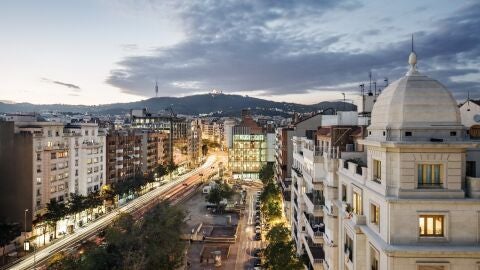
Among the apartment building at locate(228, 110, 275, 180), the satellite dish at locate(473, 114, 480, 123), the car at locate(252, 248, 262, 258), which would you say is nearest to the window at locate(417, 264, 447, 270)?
the satellite dish at locate(473, 114, 480, 123)

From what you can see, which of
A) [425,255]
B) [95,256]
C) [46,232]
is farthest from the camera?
[46,232]

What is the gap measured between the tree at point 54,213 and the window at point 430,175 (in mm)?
70116

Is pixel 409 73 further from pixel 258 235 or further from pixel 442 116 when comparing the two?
pixel 258 235

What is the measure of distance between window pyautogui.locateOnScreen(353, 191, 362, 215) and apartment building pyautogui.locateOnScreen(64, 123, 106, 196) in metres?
77.2

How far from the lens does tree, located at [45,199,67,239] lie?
75062 mm

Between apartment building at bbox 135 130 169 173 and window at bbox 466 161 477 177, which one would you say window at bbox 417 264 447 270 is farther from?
apartment building at bbox 135 130 169 173

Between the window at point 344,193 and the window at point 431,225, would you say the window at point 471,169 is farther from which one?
the window at point 344,193

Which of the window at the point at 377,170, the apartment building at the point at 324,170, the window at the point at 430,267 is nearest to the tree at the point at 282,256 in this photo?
the apartment building at the point at 324,170

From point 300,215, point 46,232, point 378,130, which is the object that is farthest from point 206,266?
point 378,130

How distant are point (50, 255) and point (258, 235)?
1394 inches

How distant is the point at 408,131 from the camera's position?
21766 mm

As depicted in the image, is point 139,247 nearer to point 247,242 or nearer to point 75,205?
point 247,242

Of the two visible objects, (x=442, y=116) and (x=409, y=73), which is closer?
(x=442, y=116)

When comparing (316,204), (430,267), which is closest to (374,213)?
(430,267)
